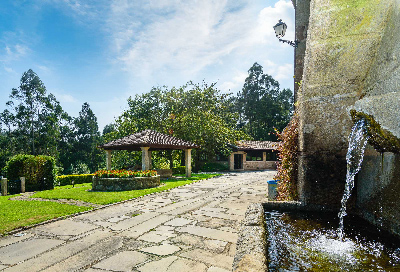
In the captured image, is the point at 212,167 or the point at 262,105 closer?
the point at 212,167

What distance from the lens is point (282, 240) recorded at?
2748 millimetres

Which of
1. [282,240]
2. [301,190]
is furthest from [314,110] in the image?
[282,240]

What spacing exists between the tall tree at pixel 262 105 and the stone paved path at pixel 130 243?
36064mm

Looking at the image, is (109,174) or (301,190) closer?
(301,190)

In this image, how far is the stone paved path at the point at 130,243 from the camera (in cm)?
338

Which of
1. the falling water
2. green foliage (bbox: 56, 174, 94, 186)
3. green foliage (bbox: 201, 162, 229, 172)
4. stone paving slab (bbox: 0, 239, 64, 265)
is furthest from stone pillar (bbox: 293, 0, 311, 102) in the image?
green foliage (bbox: 201, 162, 229, 172)

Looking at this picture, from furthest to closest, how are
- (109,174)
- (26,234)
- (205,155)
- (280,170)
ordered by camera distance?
1. (205,155)
2. (109,174)
3. (280,170)
4. (26,234)

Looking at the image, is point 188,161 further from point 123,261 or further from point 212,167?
point 123,261

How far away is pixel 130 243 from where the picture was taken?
4.21m

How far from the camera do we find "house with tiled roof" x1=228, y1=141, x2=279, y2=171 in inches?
1108

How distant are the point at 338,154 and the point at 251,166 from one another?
26122mm

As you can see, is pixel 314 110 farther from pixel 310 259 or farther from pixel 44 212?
pixel 44 212

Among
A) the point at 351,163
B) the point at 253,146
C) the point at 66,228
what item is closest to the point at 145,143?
the point at 66,228

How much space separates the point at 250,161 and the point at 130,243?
25823mm
